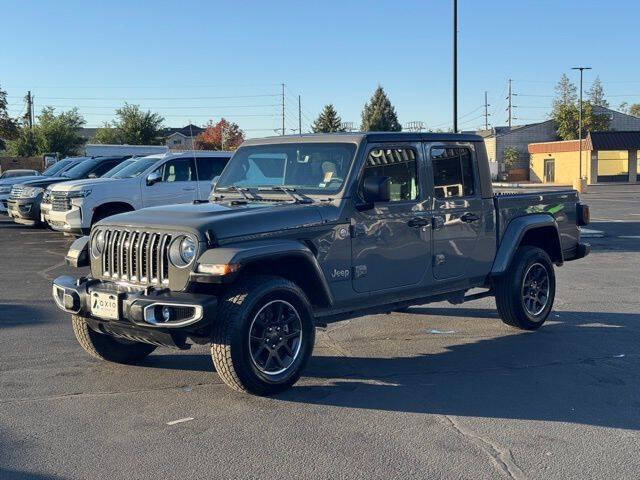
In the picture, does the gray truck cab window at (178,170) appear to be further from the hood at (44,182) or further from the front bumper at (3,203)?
the front bumper at (3,203)

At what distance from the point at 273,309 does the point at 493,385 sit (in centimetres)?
186

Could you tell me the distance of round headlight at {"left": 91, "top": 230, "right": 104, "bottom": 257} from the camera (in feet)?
20.4

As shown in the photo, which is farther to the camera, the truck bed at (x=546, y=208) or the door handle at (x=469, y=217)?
the truck bed at (x=546, y=208)

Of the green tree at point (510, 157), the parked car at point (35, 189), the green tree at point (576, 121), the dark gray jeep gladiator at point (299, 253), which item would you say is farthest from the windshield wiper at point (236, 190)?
the green tree at point (576, 121)

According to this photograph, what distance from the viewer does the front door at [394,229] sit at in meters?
Answer: 6.50

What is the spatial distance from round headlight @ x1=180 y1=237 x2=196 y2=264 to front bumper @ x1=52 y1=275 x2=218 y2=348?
259mm

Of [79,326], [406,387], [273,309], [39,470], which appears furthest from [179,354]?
[39,470]

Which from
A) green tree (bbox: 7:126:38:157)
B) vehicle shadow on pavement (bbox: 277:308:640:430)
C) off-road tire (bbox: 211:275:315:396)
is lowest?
vehicle shadow on pavement (bbox: 277:308:640:430)

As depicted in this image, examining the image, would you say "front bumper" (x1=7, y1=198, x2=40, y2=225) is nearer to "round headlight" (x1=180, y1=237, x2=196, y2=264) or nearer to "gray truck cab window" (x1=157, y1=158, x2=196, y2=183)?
"gray truck cab window" (x1=157, y1=158, x2=196, y2=183)

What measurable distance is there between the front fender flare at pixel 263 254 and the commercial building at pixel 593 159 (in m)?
54.2

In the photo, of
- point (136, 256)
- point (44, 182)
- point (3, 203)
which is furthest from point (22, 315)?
point (3, 203)

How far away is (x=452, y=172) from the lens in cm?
750

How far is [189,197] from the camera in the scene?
1522 centimetres

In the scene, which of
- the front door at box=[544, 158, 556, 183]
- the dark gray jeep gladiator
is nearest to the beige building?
the front door at box=[544, 158, 556, 183]
